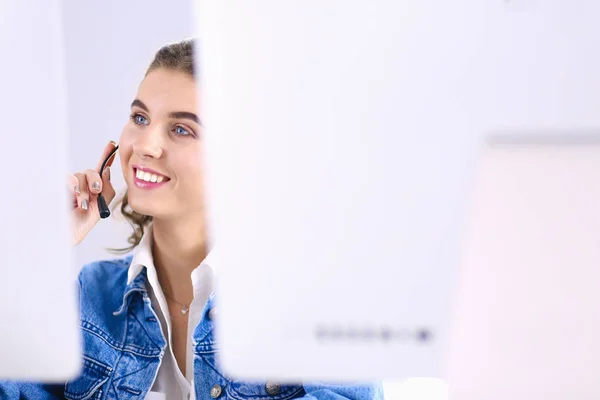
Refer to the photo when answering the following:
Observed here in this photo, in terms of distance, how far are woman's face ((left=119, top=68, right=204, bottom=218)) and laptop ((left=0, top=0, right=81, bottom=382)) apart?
2.89 feet

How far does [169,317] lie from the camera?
143 cm

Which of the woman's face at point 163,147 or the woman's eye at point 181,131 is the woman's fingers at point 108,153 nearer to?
the woman's face at point 163,147

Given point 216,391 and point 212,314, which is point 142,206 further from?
point 216,391

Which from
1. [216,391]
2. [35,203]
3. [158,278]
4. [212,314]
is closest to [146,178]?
[158,278]

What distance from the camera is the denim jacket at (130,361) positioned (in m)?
1.22

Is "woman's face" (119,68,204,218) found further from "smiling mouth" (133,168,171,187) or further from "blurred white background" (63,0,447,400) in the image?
"blurred white background" (63,0,447,400)

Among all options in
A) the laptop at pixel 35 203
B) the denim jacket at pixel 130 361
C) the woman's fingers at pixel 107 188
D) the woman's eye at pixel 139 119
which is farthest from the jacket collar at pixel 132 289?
the laptop at pixel 35 203

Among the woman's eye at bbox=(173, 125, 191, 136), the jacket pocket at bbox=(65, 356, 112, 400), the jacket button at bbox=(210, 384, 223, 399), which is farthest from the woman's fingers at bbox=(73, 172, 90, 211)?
the jacket button at bbox=(210, 384, 223, 399)

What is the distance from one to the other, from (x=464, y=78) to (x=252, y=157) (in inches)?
6.7

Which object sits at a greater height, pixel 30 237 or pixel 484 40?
pixel 484 40

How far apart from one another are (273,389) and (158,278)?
424mm

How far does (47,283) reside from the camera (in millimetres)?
535

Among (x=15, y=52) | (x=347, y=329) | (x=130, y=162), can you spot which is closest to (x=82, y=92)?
(x=130, y=162)

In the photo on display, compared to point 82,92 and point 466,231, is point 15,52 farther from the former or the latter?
point 82,92
